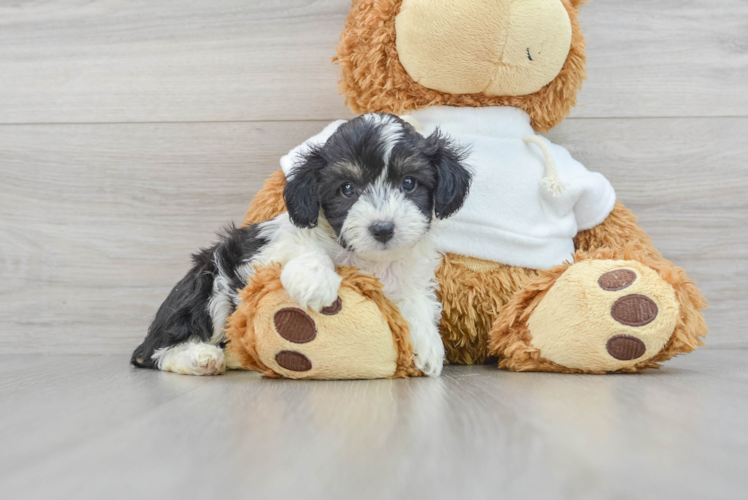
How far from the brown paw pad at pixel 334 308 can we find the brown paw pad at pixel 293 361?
A: 0.10 metres

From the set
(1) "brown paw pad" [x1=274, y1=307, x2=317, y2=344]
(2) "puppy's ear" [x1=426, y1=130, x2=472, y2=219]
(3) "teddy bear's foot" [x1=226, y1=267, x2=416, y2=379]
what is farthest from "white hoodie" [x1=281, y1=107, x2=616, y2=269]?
(1) "brown paw pad" [x1=274, y1=307, x2=317, y2=344]

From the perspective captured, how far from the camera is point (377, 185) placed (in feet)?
3.82

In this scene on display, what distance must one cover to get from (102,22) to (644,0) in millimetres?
1738

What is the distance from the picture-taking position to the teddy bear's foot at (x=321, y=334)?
1153mm

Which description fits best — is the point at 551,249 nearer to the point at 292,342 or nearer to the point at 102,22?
the point at 292,342

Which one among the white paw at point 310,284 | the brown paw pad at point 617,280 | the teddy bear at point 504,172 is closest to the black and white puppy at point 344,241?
the white paw at point 310,284

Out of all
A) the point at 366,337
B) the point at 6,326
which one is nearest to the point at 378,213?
the point at 366,337

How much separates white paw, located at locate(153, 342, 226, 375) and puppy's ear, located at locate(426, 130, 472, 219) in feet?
1.99

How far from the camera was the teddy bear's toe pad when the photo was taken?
3.95ft

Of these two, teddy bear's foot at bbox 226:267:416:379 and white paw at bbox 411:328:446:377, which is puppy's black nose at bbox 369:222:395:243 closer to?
teddy bear's foot at bbox 226:267:416:379

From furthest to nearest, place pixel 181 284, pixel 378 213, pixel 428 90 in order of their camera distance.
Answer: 1. pixel 428 90
2. pixel 181 284
3. pixel 378 213

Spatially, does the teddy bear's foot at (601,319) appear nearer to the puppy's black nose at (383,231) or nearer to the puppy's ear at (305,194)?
the puppy's black nose at (383,231)

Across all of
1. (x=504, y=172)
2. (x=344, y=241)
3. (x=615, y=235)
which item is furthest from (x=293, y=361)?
(x=615, y=235)

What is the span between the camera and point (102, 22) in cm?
191
